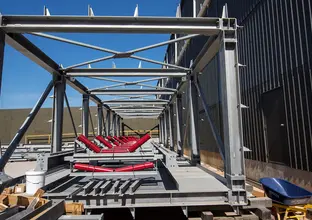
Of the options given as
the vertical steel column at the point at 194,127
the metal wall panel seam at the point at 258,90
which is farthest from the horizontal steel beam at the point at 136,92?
the metal wall panel seam at the point at 258,90

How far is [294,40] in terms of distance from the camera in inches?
284

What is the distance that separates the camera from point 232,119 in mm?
5082

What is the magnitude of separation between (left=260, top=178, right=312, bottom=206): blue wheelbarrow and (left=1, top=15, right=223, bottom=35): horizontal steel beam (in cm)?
359

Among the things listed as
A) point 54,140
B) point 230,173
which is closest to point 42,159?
point 54,140

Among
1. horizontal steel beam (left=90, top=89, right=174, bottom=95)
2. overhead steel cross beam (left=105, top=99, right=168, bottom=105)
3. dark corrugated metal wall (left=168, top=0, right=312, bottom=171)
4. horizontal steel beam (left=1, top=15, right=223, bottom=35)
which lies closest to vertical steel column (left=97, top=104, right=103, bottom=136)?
overhead steel cross beam (left=105, top=99, right=168, bottom=105)

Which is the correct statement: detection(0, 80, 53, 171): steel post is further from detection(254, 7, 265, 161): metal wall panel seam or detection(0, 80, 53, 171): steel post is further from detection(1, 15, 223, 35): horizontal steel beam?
detection(254, 7, 265, 161): metal wall panel seam

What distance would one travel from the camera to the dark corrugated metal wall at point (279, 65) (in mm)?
6820

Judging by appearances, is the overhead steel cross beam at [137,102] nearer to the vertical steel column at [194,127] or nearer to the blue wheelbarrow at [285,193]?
the vertical steel column at [194,127]

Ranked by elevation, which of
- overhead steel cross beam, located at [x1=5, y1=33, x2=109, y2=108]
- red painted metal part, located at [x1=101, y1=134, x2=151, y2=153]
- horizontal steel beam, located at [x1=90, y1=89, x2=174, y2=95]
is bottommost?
red painted metal part, located at [x1=101, y1=134, x2=151, y2=153]

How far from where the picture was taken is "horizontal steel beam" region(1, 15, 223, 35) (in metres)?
5.30

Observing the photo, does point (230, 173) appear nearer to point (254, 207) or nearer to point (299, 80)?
point (254, 207)

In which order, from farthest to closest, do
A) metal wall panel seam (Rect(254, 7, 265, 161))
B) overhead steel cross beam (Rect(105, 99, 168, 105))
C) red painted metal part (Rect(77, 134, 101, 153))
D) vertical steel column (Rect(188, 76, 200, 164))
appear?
overhead steel cross beam (Rect(105, 99, 168, 105)) < metal wall panel seam (Rect(254, 7, 265, 161)) < vertical steel column (Rect(188, 76, 200, 164)) < red painted metal part (Rect(77, 134, 101, 153))

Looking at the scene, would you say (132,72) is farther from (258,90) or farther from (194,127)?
(258,90)

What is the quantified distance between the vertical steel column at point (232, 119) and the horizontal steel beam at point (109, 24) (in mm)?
574
